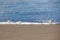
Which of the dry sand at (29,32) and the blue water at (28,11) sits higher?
the blue water at (28,11)

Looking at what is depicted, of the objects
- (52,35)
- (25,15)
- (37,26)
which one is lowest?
(52,35)

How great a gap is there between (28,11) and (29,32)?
0.31 m

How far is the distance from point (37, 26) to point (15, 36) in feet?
1.16

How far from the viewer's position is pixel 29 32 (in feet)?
4.24

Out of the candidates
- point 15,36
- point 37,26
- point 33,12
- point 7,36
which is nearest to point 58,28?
point 37,26

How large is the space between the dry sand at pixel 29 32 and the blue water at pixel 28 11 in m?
0.11

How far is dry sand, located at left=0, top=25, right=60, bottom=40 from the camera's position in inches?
50.5

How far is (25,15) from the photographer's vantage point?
51.8 inches

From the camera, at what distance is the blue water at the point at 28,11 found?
1.30 metres

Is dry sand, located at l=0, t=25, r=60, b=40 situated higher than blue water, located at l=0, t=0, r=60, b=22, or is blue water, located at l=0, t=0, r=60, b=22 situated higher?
blue water, located at l=0, t=0, r=60, b=22

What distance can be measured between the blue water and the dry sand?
0.37 ft

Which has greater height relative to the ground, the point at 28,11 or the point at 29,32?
the point at 28,11

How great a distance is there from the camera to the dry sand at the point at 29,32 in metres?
1.28

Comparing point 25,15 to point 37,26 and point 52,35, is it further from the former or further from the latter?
point 52,35
